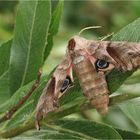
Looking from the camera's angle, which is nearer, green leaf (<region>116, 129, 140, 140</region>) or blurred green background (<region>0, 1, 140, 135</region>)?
green leaf (<region>116, 129, 140, 140</region>)

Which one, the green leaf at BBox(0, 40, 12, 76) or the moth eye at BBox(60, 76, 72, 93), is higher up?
the green leaf at BBox(0, 40, 12, 76)

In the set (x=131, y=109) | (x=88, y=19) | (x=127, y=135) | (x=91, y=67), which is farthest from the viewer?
(x=88, y=19)

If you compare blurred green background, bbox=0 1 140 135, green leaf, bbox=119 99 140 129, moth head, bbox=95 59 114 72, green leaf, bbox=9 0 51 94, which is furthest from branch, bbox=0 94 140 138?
blurred green background, bbox=0 1 140 135

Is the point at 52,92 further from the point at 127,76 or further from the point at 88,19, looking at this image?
the point at 88,19

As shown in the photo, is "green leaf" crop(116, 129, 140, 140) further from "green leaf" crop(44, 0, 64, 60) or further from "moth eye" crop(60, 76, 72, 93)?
"green leaf" crop(44, 0, 64, 60)

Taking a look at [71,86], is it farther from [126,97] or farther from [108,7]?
[108,7]

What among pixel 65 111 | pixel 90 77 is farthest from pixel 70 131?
pixel 90 77

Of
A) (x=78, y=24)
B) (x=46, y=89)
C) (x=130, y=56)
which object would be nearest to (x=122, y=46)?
(x=130, y=56)
